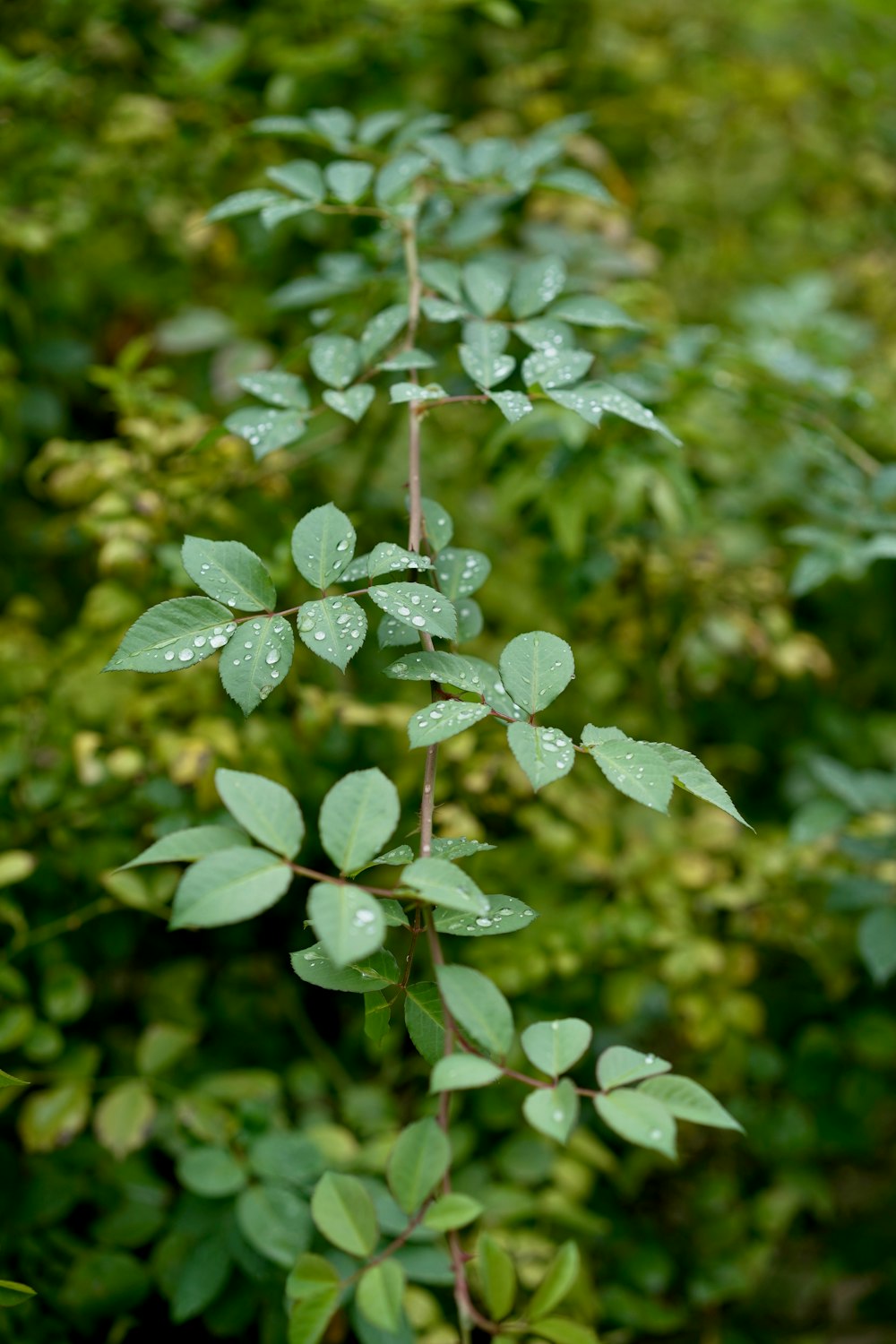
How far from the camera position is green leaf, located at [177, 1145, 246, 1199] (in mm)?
1193

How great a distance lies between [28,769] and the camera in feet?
4.66

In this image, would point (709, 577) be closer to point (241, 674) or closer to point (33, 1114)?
point (241, 674)

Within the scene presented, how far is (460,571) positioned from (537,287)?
0.42m

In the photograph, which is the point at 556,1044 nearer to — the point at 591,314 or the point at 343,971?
the point at 343,971

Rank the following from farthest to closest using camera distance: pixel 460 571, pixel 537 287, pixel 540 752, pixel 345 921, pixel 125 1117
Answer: pixel 125 1117 < pixel 537 287 < pixel 460 571 < pixel 540 752 < pixel 345 921

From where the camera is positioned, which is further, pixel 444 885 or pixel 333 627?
pixel 333 627

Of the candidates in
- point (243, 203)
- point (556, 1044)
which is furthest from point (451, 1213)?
point (243, 203)

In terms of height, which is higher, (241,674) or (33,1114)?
(241,674)

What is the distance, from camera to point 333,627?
786 mm

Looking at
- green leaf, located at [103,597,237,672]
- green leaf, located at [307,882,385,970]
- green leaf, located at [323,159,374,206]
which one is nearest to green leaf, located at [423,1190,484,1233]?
green leaf, located at [307,882,385,970]

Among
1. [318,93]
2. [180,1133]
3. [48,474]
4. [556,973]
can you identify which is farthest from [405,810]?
[318,93]

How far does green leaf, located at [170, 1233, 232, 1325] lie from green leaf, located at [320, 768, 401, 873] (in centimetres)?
82

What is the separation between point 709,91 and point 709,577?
1548 mm

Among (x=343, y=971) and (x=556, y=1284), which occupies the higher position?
(x=343, y=971)
